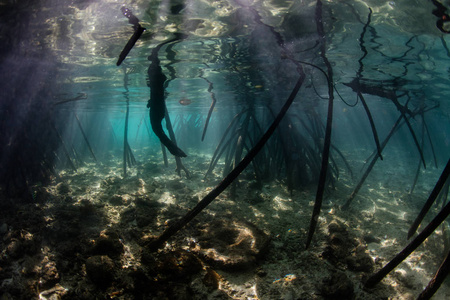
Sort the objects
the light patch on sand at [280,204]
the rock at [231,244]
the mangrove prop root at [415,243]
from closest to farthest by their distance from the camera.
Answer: the mangrove prop root at [415,243], the rock at [231,244], the light patch on sand at [280,204]

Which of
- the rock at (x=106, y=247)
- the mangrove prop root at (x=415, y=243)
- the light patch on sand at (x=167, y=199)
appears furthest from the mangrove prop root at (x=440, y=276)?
the light patch on sand at (x=167, y=199)

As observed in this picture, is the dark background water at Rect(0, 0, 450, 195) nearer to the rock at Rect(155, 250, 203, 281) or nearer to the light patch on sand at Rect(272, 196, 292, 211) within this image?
the light patch on sand at Rect(272, 196, 292, 211)

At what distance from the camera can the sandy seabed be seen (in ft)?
9.32

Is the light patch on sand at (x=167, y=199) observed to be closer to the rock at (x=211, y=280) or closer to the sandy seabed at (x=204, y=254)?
the sandy seabed at (x=204, y=254)

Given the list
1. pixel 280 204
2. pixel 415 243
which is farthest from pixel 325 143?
pixel 280 204

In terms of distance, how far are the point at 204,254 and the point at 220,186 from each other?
4.31ft

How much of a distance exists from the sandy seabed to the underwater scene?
0.09ft

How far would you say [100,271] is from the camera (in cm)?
281

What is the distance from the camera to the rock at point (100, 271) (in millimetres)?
2793

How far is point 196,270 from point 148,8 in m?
5.99

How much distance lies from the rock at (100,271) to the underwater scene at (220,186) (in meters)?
0.02

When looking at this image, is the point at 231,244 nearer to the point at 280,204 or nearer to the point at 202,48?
the point at 280,204

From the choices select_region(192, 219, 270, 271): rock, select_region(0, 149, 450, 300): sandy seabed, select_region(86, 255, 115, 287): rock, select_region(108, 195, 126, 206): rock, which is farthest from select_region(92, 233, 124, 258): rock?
select_region(108, 195, 126, 206): rock

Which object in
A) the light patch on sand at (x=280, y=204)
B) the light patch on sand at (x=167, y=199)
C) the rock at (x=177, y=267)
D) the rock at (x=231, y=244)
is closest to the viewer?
the rock at (x=177, y=267)
